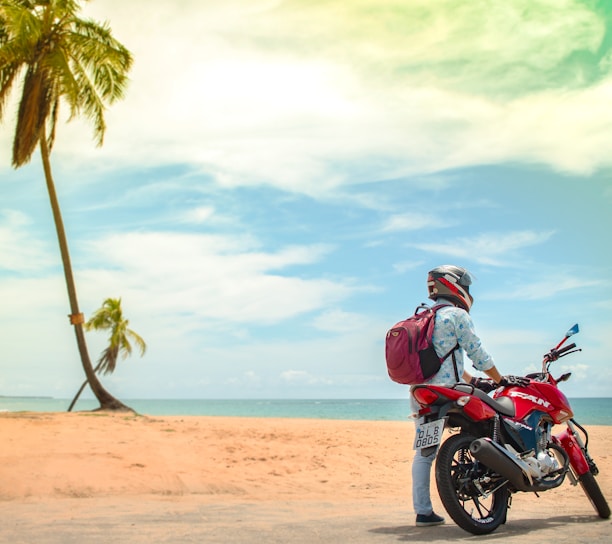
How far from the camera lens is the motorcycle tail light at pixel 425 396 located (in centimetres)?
563

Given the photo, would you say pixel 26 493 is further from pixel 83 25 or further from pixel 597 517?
pixel 83 25

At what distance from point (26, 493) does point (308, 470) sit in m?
4.10

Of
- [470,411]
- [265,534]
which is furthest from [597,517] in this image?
[265,534]

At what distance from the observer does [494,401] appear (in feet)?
19.5

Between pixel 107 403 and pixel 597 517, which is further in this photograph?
pixel 107 403

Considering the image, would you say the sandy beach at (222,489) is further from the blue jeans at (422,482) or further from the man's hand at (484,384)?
the man's hand at (484,384)

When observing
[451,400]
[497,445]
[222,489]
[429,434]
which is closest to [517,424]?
[497,445]

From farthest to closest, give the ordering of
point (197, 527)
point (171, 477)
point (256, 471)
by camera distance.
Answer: point (256, 471), point (171, 477), point (197, 527)

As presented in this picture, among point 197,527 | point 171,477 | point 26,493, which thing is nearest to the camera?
point 197,527

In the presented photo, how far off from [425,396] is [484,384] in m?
0.95

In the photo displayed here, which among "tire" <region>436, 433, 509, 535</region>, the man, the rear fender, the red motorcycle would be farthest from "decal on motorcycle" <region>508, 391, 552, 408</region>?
"tire" <region>436, 433, 509, 535</region>

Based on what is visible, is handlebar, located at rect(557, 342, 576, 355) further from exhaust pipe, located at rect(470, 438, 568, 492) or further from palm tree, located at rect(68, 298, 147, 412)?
palm tree, located at rect(68, 298, 147, 412)

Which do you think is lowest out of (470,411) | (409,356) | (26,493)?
(26,493)

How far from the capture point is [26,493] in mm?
9172
